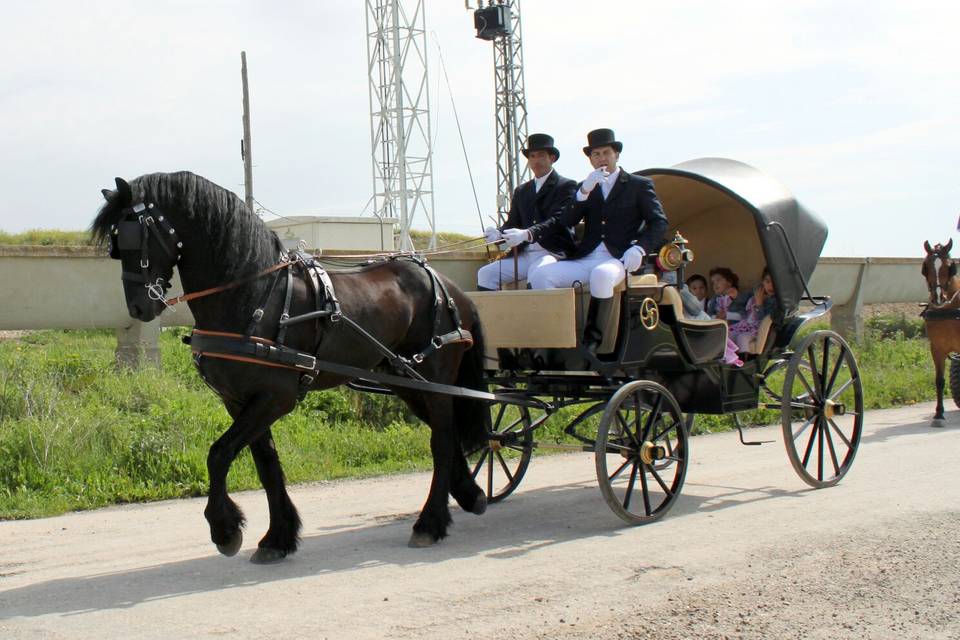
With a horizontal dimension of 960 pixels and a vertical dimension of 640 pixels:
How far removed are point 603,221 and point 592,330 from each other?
88cm

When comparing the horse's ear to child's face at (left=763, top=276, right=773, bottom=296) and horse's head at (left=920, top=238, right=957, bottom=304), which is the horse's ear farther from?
horse's head at (left=920, top=238, right=957, bottom=304)

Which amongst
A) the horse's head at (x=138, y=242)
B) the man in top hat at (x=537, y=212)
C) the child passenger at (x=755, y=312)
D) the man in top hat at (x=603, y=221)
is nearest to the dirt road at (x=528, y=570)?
the child passenger at (x=755, y=312)

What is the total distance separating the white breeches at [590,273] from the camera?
22.8 ft

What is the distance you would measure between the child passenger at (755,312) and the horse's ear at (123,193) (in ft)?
15.9

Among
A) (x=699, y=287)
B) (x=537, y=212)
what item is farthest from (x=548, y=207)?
(x=699, y=287)

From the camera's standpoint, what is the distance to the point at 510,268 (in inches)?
313

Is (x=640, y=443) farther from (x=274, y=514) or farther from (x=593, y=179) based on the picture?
(x=274, y=514)

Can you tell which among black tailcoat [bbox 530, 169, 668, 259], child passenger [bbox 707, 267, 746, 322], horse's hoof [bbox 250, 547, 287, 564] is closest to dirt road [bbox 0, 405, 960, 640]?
horse's hoof [bbox 250, 547, 287, 564]

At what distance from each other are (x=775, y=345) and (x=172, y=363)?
6.94m

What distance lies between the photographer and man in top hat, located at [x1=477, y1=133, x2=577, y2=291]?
7699mm

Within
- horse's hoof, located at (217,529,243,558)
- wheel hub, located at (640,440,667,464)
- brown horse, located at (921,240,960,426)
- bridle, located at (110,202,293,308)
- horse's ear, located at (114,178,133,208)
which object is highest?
horse's ear, located at (114,178,133,208)

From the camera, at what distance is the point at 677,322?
7.36m

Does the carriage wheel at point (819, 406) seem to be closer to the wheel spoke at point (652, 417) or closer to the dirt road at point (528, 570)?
the dirt road at point (528, 570)

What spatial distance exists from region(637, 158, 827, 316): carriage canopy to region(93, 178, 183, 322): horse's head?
13.7ft
